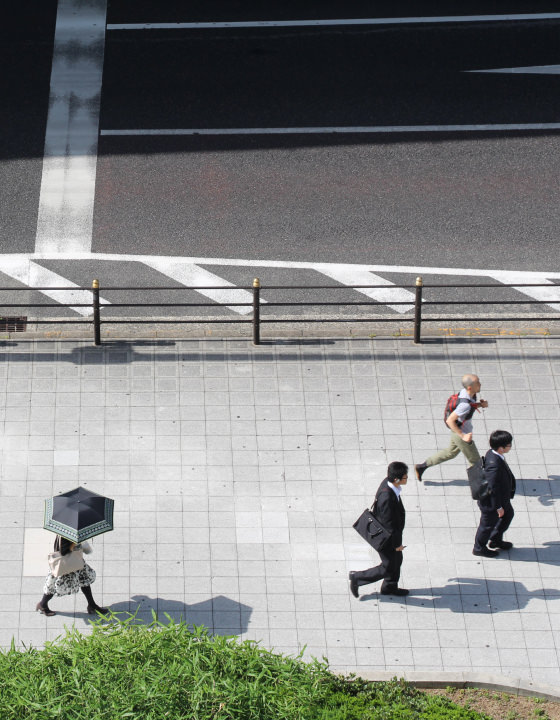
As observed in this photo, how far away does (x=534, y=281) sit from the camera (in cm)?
2044

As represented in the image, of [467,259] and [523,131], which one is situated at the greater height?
[523,131]

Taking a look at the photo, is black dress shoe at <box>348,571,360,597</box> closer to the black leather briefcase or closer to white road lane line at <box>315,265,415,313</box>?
the black leather briefcase

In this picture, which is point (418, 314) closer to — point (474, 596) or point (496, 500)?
point (496, 500)

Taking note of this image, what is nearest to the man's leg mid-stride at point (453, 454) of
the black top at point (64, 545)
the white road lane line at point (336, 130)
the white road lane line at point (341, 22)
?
the black top at point (64, 545)

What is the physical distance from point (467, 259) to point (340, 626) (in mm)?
7892

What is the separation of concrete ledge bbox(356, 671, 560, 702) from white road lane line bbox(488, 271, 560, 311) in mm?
7711

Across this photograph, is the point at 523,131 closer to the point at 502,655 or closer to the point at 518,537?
the point at 518,537

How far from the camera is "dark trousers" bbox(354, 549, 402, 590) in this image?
14.7m

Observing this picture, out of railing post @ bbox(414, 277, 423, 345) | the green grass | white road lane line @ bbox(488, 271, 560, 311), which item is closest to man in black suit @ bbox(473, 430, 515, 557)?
the green grass

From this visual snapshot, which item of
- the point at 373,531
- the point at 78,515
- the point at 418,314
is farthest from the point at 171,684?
the point at 418,314

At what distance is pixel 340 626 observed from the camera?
14.9 m

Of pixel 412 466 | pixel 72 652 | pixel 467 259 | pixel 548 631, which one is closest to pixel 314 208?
pixel 467 259

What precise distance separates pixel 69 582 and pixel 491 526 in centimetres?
511

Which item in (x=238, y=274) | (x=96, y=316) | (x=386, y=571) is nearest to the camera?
(x=386, y=571)
